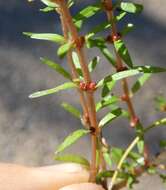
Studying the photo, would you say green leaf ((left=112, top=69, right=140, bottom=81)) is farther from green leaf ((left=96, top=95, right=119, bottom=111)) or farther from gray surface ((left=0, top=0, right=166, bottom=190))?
gray surface ((left=0, top=0, right=166, bottom=190))

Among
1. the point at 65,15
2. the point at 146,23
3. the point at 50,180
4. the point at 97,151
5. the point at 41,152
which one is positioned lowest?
the point at 41,152

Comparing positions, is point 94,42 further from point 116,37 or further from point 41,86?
point 41,86

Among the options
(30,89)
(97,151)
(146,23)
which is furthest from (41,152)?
(97,151)

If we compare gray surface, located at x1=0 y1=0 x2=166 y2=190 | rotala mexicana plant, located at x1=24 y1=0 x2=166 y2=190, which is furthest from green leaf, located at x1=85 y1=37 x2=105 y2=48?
gray surface, located at x1=0 y1=0 x2=166 y2=190

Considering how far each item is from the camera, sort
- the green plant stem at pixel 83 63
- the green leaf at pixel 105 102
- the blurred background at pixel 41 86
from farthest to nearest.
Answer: the blurred background at pixel 41 86 → the green leaf at pixel 105 102 → the green plant stem at pixel 83 63

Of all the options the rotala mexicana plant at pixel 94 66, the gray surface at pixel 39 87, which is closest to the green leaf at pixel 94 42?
the rotala mexicana plant at pixel 94 66

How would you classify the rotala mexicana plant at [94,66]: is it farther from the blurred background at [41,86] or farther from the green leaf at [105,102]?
the blurred background at [41,86]

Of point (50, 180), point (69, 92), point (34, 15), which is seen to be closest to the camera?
point (50, 180)

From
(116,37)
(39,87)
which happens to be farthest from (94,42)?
(39,87)

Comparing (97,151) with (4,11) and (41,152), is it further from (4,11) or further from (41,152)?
(4,11)
